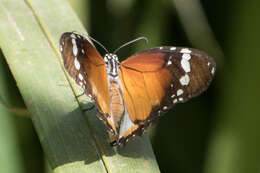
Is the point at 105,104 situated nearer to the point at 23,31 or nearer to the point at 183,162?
the point at 23,31

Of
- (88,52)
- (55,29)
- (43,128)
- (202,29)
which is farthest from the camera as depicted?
(202,29)

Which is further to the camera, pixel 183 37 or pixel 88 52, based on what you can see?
pixel 183 37

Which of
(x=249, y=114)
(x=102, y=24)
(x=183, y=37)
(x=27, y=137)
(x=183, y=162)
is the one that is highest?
(x=102, y=24)

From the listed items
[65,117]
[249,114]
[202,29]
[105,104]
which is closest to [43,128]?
[65,117]

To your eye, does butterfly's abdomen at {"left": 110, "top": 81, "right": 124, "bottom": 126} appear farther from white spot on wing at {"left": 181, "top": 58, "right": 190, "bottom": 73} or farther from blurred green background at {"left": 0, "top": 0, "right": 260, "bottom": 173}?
blurred green background at {"left": 0, "top": 0, "right": 260, "bottom": 173}

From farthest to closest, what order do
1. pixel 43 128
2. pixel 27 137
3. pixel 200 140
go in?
pixel 200 140, pixel 27 137, pixel 43 128

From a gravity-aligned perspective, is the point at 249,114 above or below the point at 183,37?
below

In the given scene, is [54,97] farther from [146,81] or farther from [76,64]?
[146,81]
